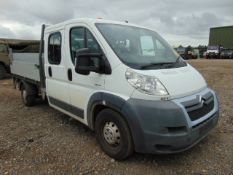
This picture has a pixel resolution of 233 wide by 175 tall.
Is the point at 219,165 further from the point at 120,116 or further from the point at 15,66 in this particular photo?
the point at 15,66

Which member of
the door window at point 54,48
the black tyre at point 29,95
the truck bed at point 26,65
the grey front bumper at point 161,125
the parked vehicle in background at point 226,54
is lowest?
the parked vehicle in background at point 226,54

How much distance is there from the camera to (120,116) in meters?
3.51

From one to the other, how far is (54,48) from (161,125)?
2.86m

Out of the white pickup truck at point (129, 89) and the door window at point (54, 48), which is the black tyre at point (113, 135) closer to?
the white pickup truck at point (129, 89)

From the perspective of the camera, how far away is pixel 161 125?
10.5 feet

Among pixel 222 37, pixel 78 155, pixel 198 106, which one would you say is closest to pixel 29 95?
pixel 78 155

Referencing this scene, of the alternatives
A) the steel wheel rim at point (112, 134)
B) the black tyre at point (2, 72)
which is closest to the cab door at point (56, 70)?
the steel wheel rim at point (112, 134)

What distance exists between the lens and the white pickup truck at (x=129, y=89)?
325 centimetres

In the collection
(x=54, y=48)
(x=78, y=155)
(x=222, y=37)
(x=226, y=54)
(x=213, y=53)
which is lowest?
(x=226, y=54)

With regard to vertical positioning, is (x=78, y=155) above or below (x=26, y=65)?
below

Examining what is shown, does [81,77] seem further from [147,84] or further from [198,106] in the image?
[198,106]

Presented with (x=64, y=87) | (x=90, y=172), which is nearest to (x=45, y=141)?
(x=64, y=87)

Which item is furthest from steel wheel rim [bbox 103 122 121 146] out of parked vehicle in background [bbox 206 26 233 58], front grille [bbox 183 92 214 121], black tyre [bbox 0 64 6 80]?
parked vehicle in background [bbox 206 26 233 58]

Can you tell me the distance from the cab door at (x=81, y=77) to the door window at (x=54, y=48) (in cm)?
41
